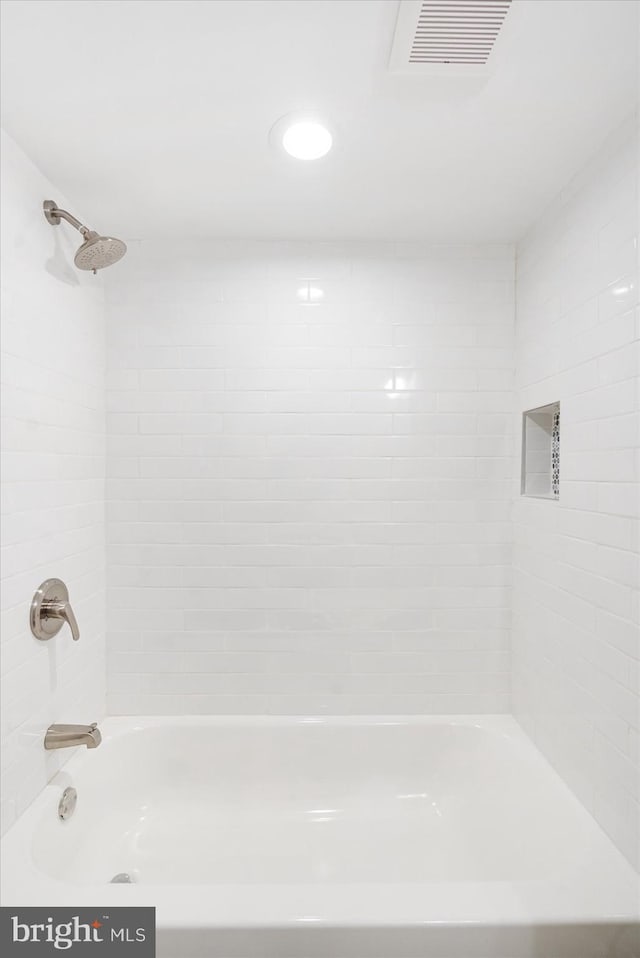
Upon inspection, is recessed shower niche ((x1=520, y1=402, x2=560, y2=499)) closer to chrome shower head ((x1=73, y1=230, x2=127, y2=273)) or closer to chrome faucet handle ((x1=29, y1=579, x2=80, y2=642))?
chrome shower head ((x1=73, y1=230, x2=127, y2=273))

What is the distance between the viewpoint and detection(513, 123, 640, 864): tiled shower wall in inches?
57.9

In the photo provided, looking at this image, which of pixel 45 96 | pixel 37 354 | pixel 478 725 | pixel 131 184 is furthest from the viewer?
pixel 478 725

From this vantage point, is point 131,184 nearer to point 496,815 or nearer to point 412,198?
point 412,198

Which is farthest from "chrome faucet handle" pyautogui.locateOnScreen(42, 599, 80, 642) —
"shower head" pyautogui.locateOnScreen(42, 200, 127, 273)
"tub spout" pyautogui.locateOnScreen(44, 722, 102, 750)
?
"shower head" pyautogui.locateOnScreen(42, 200, 127, 273)

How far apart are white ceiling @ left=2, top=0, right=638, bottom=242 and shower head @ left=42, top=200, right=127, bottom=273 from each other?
138mm

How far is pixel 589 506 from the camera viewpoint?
167 cm

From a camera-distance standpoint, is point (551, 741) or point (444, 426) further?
point (444, 426)

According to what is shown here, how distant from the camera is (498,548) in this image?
235 centimetres

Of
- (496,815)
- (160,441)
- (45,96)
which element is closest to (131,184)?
(45,96)

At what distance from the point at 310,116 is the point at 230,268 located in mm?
881

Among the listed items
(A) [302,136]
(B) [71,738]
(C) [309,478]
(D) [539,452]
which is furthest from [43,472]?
(D) [539,452]

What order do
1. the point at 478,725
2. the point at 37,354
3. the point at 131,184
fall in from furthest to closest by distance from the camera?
1. the point at 478,725
2. the point at 131,184
3. the point at 37,354

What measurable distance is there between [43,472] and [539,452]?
175 centimetres

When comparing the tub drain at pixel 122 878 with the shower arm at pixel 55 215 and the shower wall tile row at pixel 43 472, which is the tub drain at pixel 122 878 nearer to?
the shower wall tile row at pixel 43 472
